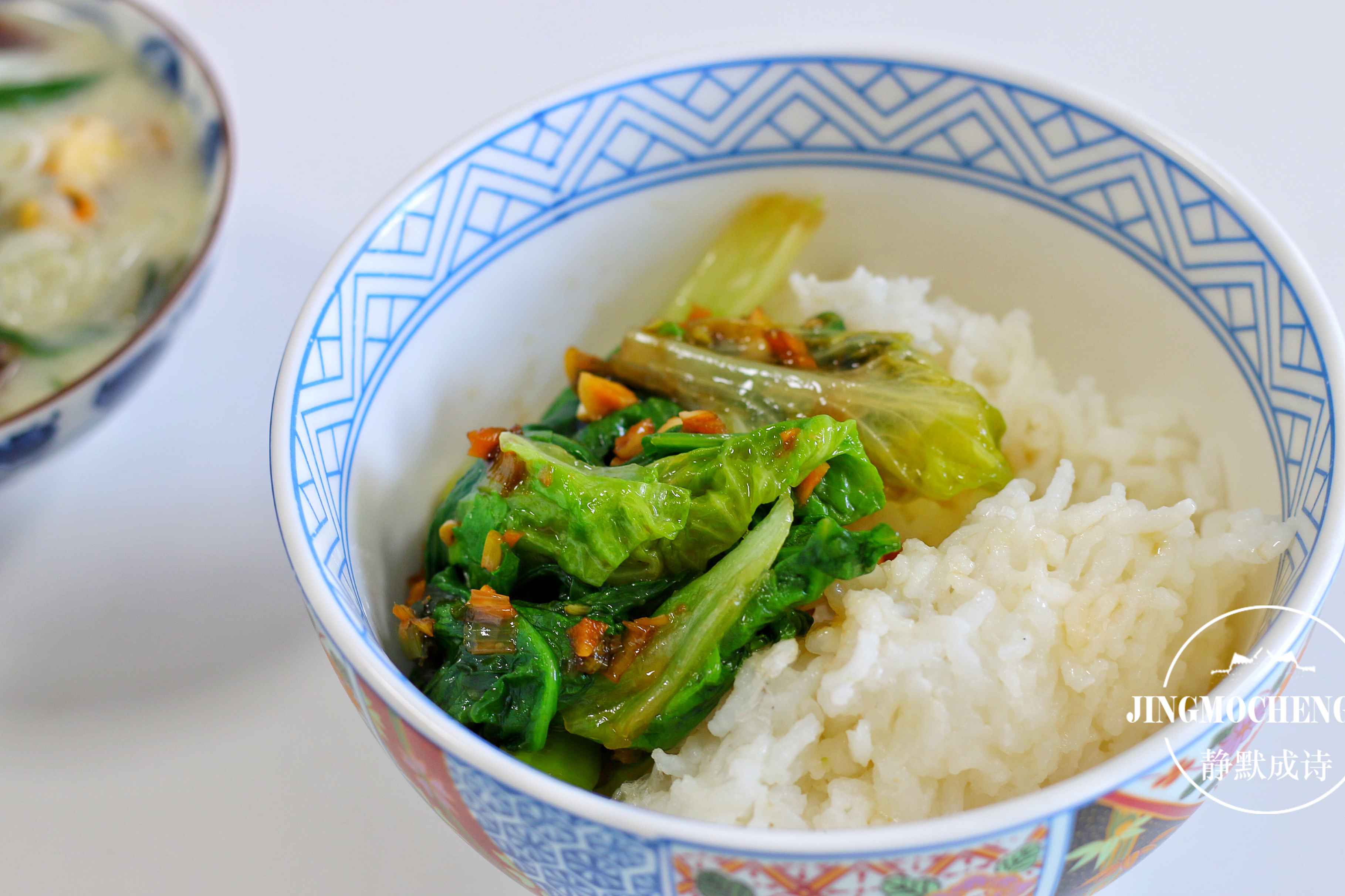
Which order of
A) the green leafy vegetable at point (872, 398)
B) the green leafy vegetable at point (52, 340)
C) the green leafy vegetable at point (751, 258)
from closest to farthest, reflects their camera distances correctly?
1. the green leafy vegetable at point (872, 398)
2. the green leafy vegetable at point (751, 258)
3. the green leafy vegetable at point (52, 340)

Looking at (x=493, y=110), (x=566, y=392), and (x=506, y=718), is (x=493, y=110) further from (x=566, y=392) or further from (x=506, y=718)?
(x=506, y=718)

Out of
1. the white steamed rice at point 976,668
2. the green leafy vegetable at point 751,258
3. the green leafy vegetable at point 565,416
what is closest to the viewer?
the white steamed rice at point 976,668

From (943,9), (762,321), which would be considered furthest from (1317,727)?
(943,9)

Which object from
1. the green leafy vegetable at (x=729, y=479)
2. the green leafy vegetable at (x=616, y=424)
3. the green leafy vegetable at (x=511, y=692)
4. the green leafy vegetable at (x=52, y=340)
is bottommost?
the green leafy vegetable at (x=52, y=340)

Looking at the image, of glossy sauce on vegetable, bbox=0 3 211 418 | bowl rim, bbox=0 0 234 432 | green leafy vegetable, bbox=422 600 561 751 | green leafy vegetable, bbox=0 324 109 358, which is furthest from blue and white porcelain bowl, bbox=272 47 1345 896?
green leafy vegetable, bbox=0 324 109 358

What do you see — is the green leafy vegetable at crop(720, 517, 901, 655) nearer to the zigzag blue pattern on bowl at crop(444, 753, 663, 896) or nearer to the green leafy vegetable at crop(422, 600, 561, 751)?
the green leafy vegetable at crop(422, 600, 561, 751)

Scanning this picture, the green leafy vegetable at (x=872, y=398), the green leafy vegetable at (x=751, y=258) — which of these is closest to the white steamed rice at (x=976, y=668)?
the green leafy vegetable at (x=872, y=398)

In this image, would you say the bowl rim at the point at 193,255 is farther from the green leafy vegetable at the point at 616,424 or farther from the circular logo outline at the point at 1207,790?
the circular logo outline at the point at 1207,790

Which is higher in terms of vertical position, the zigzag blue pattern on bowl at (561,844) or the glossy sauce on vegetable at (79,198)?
the zigzag blue pattern on bowl at (561,844)
